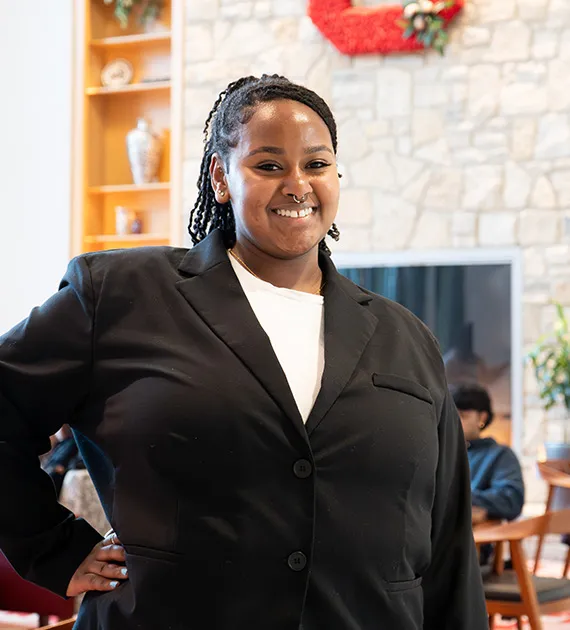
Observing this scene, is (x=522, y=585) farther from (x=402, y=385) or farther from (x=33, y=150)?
(x=33, y=150)

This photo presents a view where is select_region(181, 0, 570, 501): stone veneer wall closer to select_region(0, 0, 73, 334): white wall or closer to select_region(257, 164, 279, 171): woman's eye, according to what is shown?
select_region(0, 0, 73, 334): white wall

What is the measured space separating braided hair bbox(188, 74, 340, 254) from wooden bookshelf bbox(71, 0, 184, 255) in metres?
6.68

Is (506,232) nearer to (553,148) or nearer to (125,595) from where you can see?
(553,148)

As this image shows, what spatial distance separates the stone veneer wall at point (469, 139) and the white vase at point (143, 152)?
116 centimetres

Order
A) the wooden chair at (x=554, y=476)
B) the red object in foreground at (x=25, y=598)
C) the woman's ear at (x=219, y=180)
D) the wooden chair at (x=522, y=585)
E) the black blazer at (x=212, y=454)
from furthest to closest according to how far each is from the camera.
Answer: the wooden chair at (x=554, y=476) < the red object in foreground at (x=25, y=598) < the wooden chair at (x=522, y=585) < the woman's ear at (x=219, y=180) < the black blazer at (x=212, y=454)

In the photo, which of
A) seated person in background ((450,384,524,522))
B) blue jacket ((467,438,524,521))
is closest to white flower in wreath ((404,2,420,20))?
seated person in background ((450,384,524,522))

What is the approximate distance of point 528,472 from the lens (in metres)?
7.23

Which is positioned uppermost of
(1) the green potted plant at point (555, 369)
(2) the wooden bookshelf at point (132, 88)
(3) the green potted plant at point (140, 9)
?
(3) the green potted plant at point (140, 9)

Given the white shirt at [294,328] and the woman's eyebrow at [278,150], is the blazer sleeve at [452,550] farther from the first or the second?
the woman's eyebrow at [278,150]

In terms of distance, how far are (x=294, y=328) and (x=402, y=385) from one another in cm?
18

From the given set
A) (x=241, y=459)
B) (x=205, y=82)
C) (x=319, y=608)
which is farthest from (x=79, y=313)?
(x=205, y=82)

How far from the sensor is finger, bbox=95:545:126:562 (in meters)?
1.39

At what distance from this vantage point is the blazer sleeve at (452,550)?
1.57 m

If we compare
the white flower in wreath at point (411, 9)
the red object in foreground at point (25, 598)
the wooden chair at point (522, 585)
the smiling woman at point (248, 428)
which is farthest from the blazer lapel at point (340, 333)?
the white flower in wreath at point (411, 9)
